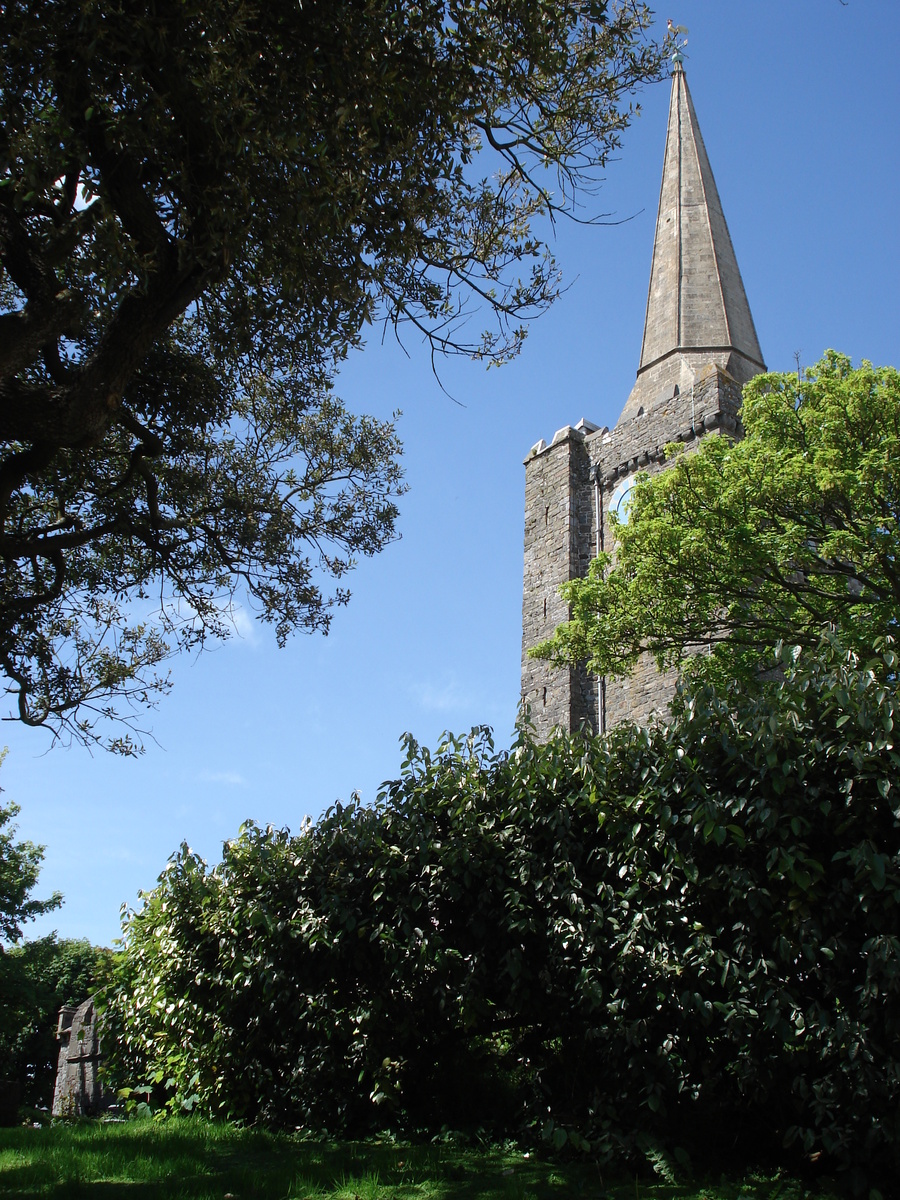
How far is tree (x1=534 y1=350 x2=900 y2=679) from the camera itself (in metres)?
14.9

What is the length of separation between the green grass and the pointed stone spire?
28.6m

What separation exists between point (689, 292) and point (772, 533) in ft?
78.2

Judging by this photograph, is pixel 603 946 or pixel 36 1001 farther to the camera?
pixel 36 1001

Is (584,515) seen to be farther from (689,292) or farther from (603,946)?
(603,946)

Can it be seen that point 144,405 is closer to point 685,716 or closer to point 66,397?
point 66,397

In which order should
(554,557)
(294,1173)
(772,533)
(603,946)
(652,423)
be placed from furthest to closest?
1. (554,557)
2. (652,423)
3. (772,533)
4. (603,946)
5. (294,1173)

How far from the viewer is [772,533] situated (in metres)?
16.0

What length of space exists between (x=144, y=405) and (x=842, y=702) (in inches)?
287

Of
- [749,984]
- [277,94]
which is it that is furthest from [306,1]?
[749,984]

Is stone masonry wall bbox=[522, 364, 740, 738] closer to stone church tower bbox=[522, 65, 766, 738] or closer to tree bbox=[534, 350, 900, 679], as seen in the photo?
stone church tower bbox=[522, 65, 766, 738]

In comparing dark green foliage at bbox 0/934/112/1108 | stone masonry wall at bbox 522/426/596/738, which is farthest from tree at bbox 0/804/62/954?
stone masonry wall at bbox 522/426/596/738

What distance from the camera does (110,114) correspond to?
5863 millimetres

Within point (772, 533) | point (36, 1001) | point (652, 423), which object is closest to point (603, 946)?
point (772, 533)

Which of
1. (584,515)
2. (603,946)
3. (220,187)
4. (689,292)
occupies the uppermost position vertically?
(689,292)
